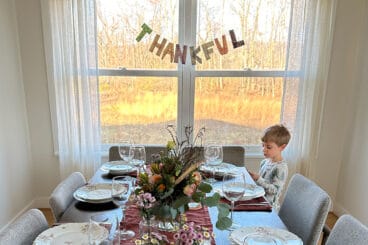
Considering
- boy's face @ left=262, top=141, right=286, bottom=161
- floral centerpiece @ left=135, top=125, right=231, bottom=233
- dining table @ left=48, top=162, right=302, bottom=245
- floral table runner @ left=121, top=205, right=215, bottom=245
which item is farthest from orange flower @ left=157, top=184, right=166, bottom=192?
boy's face @ left=262, top=141, right=286, bottom=161

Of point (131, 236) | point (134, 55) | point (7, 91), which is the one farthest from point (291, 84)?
point (7, 91)

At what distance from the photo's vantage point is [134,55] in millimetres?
2758

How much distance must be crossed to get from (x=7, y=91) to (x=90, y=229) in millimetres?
1876

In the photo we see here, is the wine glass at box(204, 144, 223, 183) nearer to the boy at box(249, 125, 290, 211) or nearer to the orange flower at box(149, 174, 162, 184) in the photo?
the boy at box(249, 125, 290, 211)

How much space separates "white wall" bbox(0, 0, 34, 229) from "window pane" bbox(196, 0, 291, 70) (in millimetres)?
1541

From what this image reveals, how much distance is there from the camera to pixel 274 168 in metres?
1.87

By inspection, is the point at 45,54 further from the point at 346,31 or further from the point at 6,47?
the point at 346,31

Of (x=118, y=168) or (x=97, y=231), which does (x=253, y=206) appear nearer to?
(x=97, y=231)

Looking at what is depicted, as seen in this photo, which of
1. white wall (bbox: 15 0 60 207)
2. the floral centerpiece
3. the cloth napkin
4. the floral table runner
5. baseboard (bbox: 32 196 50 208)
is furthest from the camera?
baseboard (bbox: 32 196 50 208)

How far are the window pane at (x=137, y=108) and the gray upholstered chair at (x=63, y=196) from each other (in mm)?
1172

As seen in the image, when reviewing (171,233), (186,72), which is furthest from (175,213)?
(186,72)

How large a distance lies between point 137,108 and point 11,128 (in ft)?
3.45

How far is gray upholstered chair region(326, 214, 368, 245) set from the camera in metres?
1.12

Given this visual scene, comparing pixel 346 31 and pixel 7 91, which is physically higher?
pixel 346 31
